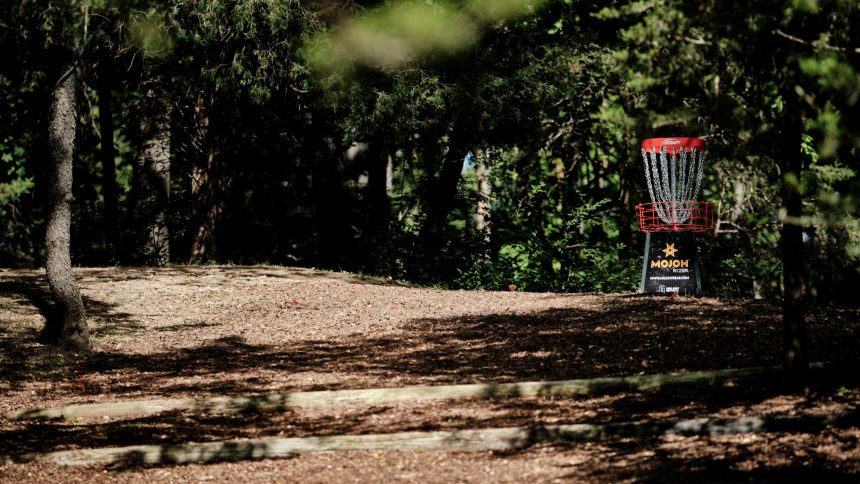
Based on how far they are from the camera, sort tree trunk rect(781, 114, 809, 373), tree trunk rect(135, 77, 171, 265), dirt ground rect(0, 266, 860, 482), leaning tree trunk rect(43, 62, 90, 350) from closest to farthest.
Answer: dirt ground rect(0, 266, 860, 482)
tree trunk rect(781, 114, 809, 373)
leaning tree trunk rect(43, 62, 90, 350)
tree trunk rect(135, 77, 171, 265)

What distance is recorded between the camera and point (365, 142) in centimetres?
1919

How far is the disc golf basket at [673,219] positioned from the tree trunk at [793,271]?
5.15m

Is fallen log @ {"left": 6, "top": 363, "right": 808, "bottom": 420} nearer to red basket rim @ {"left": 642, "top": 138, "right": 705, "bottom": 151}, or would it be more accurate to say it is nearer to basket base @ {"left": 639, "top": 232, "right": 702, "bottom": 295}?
basket base @ {"left": 639, "top": 232, "right": 702, "bottom": 295}

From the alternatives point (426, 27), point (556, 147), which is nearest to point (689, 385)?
point (426, 27)

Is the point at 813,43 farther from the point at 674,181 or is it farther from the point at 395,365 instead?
the point at 674,181

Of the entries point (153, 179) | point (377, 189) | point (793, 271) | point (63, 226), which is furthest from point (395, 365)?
point (153, 179)

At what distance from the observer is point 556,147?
64.3ft

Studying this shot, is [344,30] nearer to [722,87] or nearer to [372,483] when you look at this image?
[722,87]

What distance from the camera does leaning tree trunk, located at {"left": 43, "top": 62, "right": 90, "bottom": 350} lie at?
11.1 meters

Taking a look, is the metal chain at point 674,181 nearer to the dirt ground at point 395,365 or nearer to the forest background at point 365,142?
the forest background at point 365,142

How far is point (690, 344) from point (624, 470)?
3.95 meters

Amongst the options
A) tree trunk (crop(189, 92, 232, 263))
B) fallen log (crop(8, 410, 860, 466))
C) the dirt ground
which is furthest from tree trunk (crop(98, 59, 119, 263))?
fallen log (crop(8, 410, 860, 466))

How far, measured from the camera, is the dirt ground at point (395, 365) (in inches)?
269

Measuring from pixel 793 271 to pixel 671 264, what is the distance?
18.2 feet
